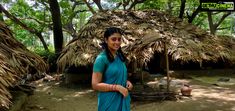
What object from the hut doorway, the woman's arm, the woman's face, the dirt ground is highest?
the woman's face

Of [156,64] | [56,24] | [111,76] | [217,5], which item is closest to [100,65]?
[111,76]

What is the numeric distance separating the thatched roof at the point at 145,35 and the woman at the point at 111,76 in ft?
19.3

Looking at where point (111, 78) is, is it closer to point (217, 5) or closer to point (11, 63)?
point (11, 63)

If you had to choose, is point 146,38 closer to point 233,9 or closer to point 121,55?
point 121,55

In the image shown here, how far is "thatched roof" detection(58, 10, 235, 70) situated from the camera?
35.2 feet

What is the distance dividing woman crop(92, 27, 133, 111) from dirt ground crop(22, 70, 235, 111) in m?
4.80

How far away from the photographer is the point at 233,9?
1628cm

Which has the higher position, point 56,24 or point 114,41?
point 56,24

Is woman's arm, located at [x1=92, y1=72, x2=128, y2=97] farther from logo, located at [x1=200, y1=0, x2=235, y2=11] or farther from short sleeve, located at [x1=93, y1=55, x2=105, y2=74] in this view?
logo, located at [x1=200, y1=0, x2=235, y2=11]

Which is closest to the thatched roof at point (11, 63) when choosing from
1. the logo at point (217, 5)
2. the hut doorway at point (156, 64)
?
the hut doorway at point (156, 64)

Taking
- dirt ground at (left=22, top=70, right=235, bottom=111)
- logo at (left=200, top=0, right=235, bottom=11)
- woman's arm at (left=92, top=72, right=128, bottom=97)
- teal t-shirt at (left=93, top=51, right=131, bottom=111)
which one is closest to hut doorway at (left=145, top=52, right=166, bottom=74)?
dirt ground at (left=22, top=70, right=235, bottom=111)

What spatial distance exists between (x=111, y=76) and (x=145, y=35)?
674cm

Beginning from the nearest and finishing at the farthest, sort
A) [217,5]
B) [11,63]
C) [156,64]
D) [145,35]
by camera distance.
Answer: [11,63] < [145,35] < [156,64] < [217,5]

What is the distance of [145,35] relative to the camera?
9.89 meters
